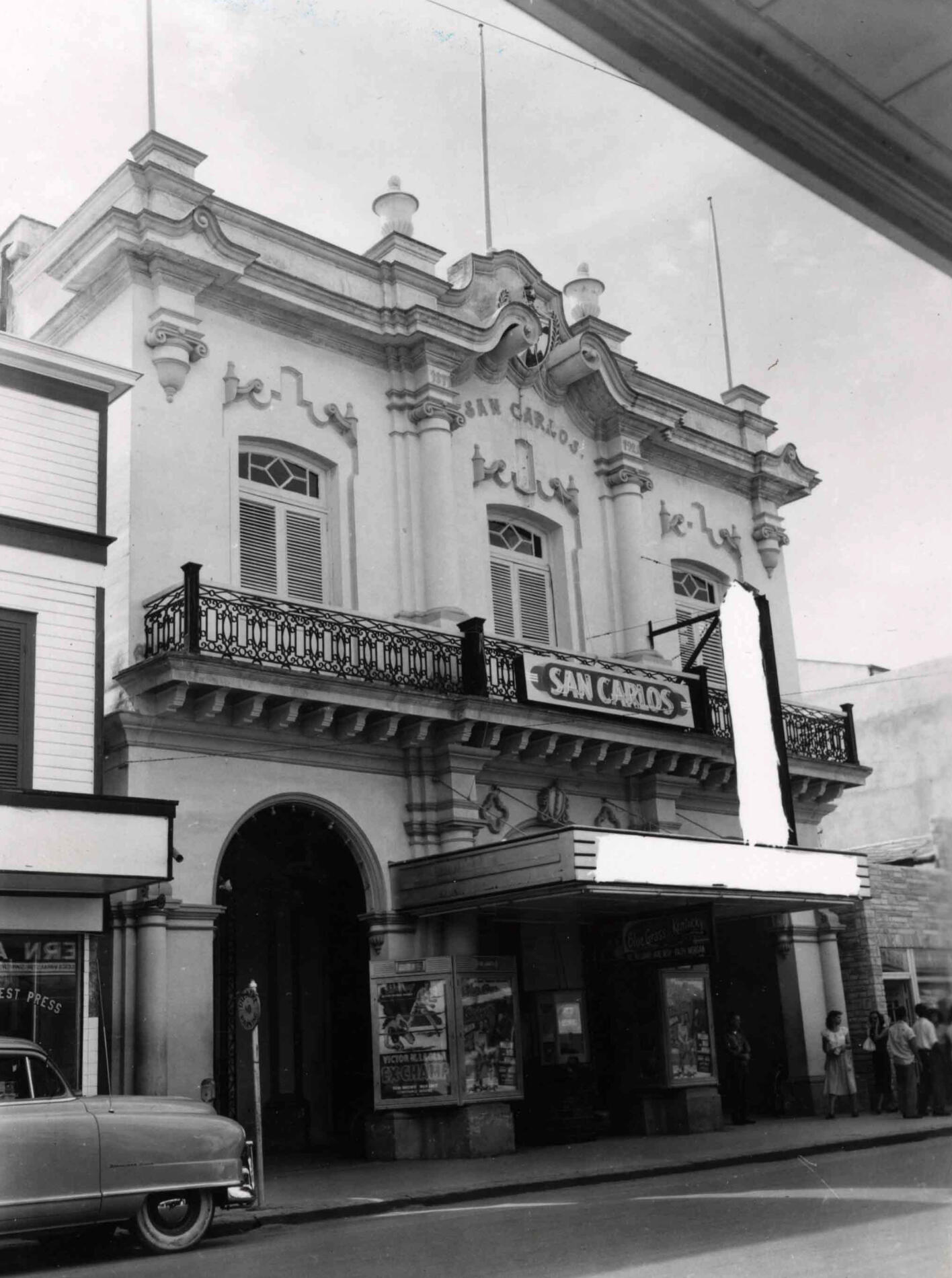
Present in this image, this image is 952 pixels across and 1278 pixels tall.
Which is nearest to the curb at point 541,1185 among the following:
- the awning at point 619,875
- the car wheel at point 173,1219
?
the car wheel at point 173,1219

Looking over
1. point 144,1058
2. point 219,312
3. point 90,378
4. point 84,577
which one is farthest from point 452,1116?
point 219,312

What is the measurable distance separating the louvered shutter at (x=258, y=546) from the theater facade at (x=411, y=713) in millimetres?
52

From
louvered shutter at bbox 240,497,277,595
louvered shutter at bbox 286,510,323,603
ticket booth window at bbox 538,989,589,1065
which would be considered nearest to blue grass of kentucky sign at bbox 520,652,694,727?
louvered shutter at bbox 286,510,323,603

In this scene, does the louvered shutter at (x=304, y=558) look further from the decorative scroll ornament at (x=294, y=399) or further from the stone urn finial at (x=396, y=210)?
the stone urn finial at (x=396, y=210)

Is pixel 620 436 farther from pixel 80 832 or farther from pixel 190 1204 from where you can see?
pixel 190 1204

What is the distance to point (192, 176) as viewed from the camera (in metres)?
18.2

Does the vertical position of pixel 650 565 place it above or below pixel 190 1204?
above

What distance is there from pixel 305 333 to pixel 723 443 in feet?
26.7

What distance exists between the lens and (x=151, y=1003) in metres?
15.0

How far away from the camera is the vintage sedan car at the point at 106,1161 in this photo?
9.34m

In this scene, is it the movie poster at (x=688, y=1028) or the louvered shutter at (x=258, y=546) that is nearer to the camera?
the louvered shutter at (x=258, y=546)

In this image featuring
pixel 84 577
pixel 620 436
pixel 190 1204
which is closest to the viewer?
pixel 190 1204

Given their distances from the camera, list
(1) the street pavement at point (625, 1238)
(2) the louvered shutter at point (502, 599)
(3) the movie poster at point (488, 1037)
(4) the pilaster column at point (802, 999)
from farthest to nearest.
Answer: (4) the pilaster column at point (802, 999), (2) the louvered shutter at point (502, 599), (3) the movie poster at point (488, 1037), (1) the street pavement at point (625, 1238)

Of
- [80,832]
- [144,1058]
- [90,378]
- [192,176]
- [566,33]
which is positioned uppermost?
[192,176]
